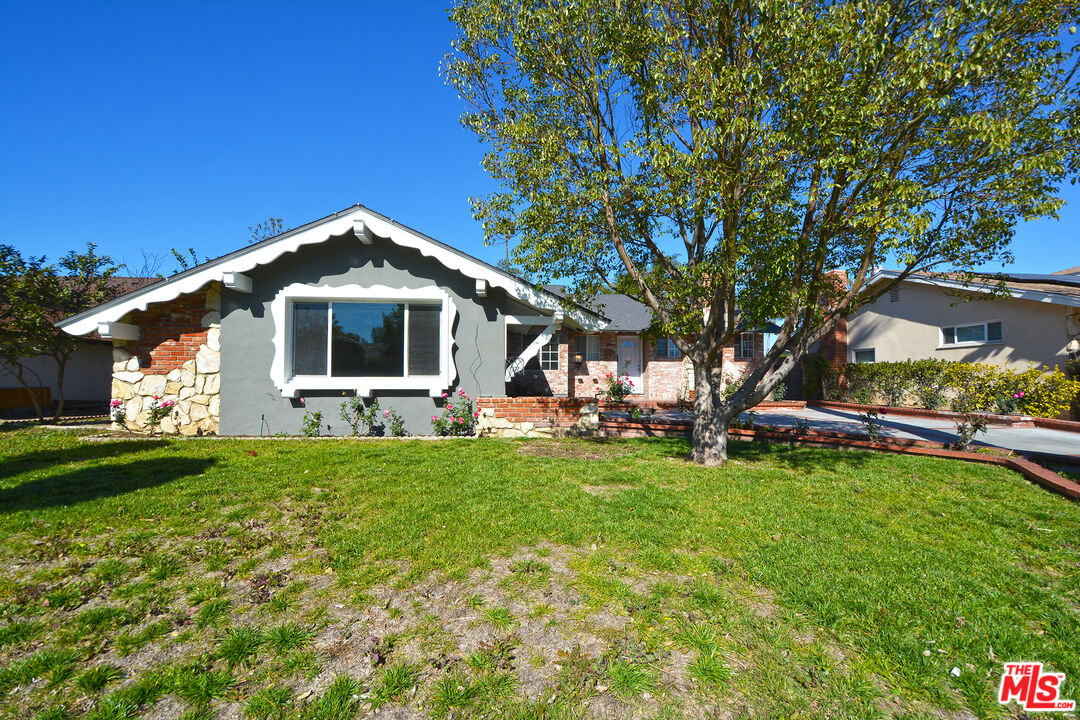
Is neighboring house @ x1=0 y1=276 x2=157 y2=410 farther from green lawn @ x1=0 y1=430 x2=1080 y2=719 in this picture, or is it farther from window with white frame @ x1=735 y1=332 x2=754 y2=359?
window with white frame @ x1=735 y1=332 x2=754 y2=359

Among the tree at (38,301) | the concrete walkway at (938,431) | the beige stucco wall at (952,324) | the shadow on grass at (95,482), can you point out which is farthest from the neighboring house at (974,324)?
the tree at (38,301)

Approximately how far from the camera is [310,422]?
887 cm

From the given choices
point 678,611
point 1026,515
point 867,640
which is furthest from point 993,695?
point 1026,515

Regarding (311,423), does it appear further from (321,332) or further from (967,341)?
(967,341)

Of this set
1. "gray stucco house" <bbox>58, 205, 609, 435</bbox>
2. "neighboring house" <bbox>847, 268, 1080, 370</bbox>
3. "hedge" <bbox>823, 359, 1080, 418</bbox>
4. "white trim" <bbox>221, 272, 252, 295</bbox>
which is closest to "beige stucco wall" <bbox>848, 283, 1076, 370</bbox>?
"neighboring house" <bbox>847, 268, 1080, 370</bbox>

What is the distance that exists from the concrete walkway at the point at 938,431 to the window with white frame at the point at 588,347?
4991 millimetres

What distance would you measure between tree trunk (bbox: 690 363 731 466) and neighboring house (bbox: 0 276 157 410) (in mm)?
18541

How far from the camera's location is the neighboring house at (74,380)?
14713 mm

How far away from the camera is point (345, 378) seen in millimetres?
9070

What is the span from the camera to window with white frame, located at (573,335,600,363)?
717 inches

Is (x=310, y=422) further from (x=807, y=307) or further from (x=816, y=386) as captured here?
(x=816, y=386)

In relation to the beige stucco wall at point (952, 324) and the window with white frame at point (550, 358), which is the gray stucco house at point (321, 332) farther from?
the beige stucco wall at point (952, 324)

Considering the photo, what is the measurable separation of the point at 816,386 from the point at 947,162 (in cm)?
1400

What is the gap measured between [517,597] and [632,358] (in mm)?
16438
